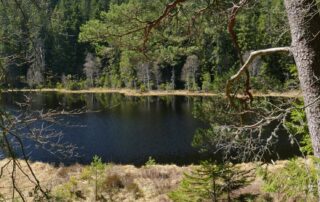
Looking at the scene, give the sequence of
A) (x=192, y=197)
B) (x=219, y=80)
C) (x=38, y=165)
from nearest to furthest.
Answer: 1. (x=219, y=80)
2. (x=192, y=197)
3. (x=38, y=165)

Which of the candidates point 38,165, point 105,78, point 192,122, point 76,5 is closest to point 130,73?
point 105,78

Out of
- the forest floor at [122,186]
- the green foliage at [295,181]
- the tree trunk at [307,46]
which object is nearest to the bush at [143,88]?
the forest floor at [122,186]

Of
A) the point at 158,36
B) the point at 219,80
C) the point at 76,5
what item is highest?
the point at 76,5

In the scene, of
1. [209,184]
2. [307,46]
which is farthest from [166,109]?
[307,46]

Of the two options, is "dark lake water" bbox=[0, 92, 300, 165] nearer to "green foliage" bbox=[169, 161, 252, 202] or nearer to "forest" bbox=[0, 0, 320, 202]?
"forest" bbox=[0, 0, 320, 202]

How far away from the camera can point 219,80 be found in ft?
29.0

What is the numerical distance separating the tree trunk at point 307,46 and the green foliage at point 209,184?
6405mm

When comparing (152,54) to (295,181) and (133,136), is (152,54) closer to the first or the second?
(295,181)

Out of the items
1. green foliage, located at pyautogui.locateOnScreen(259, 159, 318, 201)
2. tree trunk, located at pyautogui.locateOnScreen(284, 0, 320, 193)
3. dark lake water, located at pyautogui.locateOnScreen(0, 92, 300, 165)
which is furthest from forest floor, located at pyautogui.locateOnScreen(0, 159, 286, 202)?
tree trunk, located at pyautogui.locateOnScreen(284, 0, 320, 193)

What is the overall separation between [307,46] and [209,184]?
284 inches

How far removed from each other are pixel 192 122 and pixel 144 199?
2268 centimetres

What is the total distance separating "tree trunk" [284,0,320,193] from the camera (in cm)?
282

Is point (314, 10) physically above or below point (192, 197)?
above

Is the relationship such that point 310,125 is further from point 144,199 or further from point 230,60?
point 230,60
